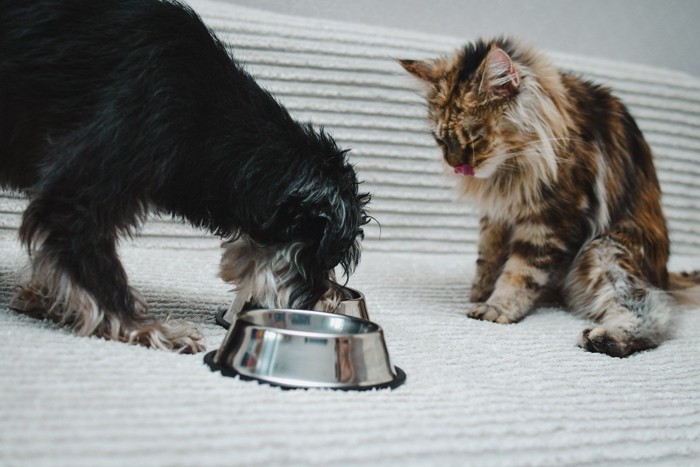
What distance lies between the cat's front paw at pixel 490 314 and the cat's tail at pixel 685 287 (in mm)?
530

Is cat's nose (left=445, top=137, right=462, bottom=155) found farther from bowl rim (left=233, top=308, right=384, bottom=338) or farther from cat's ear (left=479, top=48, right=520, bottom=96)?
bowl rim (left=233, top=308, right=384, bottom=338)

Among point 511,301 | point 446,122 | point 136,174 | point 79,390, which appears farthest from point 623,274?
point 79,390

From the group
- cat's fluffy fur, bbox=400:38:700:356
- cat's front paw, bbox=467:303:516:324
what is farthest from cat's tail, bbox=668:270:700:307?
cat's front paw, bbox=467:303:516:324

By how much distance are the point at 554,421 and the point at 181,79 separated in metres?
0.84


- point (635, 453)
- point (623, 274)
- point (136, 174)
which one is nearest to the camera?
point (635, 453)

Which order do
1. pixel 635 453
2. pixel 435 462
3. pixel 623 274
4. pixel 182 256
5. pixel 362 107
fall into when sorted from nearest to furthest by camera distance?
pixel 435 462, pixel 635 453, pixel 623 274, pixel 182 256, pixel 362 107

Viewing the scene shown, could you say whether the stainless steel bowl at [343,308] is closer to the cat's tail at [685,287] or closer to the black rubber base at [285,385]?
the black rubber base at [285,385]

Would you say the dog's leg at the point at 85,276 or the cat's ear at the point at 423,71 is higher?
the cat's ear at the point at 423,71

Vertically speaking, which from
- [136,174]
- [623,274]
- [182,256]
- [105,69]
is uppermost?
[105,69]

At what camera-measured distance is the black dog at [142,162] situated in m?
1.22

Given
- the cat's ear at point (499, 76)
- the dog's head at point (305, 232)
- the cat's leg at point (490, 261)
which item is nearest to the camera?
the dog's head at point (305, 232)

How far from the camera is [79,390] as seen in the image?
919mm

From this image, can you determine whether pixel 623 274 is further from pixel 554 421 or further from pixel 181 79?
pixel 181 79

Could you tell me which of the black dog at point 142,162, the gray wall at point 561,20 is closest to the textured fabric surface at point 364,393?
the black dog at point 142,162
